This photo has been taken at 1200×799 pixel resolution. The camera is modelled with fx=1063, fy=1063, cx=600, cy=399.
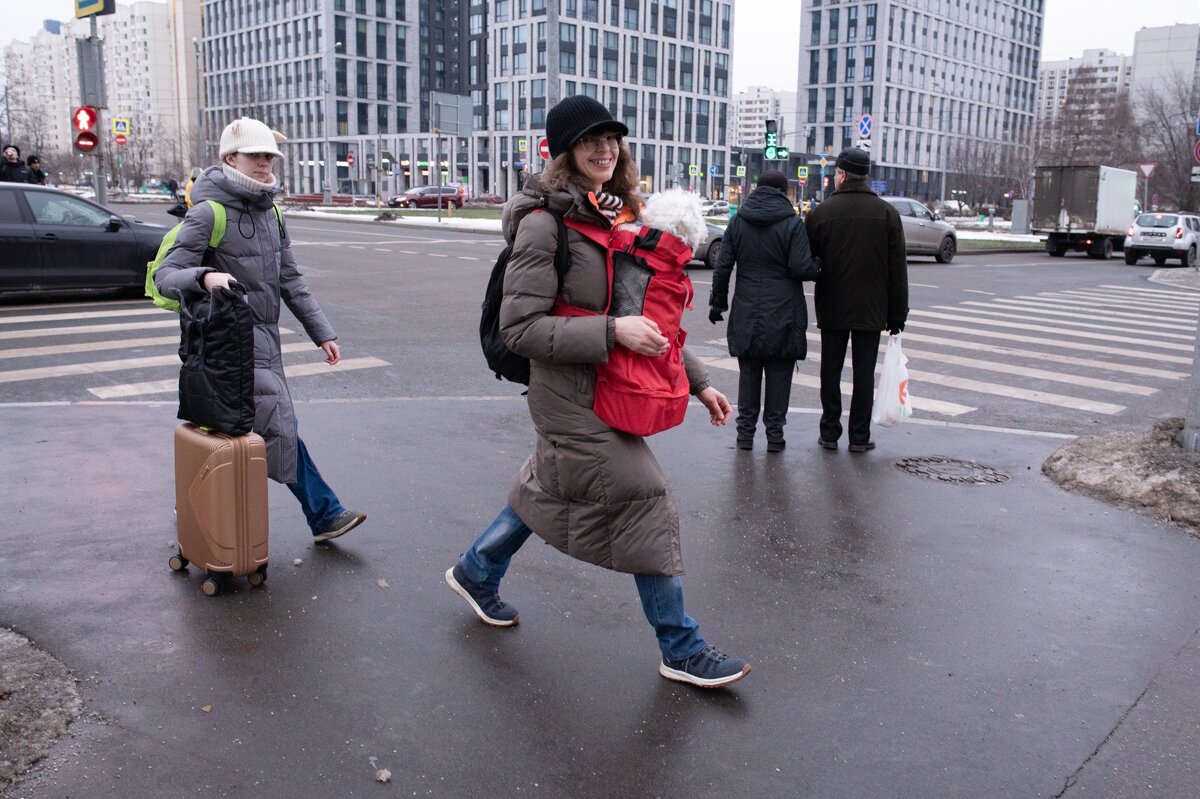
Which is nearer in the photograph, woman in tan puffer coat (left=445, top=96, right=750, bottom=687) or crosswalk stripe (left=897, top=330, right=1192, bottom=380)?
woman in tan puffer coat (left=445, top=96, right=750, bottom=687)

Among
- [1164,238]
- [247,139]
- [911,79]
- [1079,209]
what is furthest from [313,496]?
[911,79]

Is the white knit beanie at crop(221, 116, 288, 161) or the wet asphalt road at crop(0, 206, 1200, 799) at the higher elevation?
the white knit beanie at crop(221, 116, 288, 161)

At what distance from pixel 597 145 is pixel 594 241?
12.3 inches

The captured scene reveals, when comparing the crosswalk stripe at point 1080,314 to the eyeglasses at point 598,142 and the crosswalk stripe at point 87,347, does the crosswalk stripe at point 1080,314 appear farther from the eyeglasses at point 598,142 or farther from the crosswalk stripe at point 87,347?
the eyeglasses at point 598,142

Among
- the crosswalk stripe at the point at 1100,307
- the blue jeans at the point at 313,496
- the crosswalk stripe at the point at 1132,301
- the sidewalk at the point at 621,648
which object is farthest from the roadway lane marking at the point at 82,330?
the crosswalk stripe at the point at 1132,301

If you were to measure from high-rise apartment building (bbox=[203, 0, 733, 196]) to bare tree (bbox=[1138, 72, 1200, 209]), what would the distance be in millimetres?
58205

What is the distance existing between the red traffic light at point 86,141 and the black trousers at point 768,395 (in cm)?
1613

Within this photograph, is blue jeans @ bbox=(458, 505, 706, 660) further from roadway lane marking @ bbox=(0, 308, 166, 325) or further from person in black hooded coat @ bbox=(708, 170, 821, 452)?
roadway lane marking @ bbox=(0, 308, 166, 325)

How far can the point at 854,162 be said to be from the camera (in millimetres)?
7242

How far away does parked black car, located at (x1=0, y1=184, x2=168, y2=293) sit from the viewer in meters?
13.3

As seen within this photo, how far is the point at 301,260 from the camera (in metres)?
21.6

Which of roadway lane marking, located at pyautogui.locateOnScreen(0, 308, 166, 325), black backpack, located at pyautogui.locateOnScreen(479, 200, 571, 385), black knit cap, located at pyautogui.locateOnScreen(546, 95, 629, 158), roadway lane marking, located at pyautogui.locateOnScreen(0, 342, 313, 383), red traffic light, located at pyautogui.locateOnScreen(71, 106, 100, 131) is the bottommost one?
roadway lane marking, located at pyautogui.locateOnScreen(0, 342, 313, 383)

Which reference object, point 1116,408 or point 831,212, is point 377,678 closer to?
point 831,212

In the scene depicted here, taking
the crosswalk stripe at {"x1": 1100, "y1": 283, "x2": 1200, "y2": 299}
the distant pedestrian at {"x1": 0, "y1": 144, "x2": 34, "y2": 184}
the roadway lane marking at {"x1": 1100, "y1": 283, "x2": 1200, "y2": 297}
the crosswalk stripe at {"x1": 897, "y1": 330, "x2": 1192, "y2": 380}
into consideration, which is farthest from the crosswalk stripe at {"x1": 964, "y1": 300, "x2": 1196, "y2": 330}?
the distant pedestrian at {"x1": 0, "y1": 144, "x2": 34, "y2": 184}
